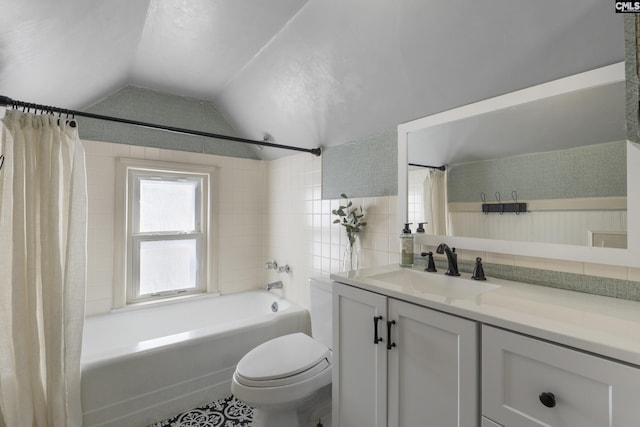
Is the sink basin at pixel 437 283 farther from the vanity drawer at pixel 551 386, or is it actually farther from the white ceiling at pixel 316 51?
the white ceiling at pixel 316 51

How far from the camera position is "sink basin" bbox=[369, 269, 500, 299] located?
1215mm

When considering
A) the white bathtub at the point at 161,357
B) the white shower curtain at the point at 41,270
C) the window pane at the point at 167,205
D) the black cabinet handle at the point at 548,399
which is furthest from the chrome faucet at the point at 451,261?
the window pane at the point at 167,205

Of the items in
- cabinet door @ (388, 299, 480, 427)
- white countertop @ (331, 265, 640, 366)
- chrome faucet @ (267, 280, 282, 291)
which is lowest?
chrome faucet @ (267, 280, 282, 291)

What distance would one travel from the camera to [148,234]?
2.60m

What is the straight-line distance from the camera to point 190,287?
2795 mm

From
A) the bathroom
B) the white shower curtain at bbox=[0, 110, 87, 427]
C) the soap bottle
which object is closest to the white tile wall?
the bathroom

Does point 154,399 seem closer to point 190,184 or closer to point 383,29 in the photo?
point 190,184

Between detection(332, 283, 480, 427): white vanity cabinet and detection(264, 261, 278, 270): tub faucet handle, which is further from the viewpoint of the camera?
detection(264, 261, 278, 270): tub faucet handle

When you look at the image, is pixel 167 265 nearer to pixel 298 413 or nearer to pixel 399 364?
pixel 298 413

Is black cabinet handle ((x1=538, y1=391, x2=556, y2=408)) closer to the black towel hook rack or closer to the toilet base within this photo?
the black towel hook rack

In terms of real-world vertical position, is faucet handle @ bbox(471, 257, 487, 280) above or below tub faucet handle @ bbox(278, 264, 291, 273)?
above

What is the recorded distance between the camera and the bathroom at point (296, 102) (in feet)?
3.83

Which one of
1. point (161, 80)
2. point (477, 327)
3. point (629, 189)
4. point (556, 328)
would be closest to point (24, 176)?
point (161, 80)

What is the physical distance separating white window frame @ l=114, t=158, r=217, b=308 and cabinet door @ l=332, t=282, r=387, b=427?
193 cm
